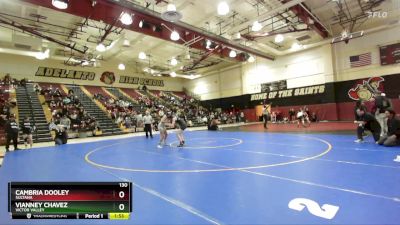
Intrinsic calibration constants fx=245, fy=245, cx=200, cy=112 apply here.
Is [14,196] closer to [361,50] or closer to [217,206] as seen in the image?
[217,206]

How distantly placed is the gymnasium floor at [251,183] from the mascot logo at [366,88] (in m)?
15.0

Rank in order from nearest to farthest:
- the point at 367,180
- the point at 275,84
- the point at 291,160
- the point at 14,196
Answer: the point at 14,196 → the point at 367,180 → the point at 291,160 → the point at 275,84

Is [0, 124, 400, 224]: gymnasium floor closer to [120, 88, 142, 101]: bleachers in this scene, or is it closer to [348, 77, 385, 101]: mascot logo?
[348, 77, 385, 101]: mascot logo

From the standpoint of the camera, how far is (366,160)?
580 cm

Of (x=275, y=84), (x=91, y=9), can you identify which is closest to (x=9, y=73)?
(x=91, y=9)

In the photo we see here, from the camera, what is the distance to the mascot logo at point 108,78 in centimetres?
2848

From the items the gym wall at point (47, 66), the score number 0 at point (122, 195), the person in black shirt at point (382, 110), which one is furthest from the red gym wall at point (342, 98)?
the score number 0 at point (122, 195)

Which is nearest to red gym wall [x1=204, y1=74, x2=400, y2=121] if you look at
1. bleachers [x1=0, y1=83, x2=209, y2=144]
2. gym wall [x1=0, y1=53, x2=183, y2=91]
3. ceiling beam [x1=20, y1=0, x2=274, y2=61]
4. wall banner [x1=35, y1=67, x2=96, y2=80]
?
bleachers [x1=0, y1=83, x2=209, y2=144]

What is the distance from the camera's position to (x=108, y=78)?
1141 inches

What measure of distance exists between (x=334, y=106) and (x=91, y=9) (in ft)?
67.3

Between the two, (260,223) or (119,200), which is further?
(260,223)

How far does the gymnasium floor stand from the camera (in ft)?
10.1

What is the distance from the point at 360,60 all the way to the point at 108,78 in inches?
1008
